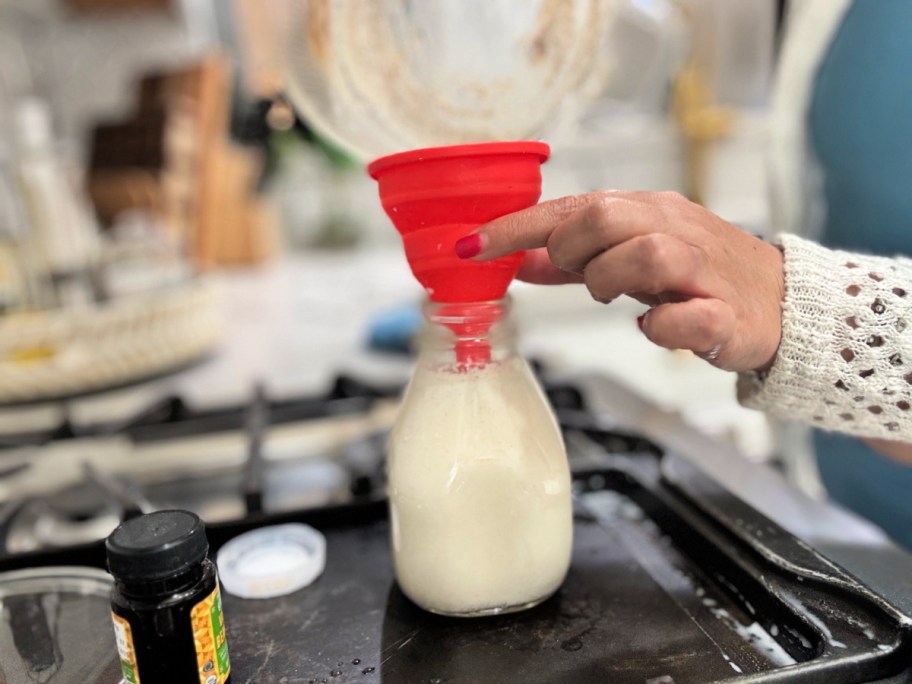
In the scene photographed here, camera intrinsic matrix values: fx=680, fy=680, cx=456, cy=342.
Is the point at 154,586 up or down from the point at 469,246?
down

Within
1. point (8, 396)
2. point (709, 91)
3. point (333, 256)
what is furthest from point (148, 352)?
point (709, 91)

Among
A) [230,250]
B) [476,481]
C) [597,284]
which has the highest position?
[597,284]

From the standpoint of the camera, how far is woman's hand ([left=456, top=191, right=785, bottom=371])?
29 cm

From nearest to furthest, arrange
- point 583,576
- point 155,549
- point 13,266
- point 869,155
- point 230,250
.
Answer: point 155,549 → point 583,576 → point 869,155 → point 13,266 → point 230,250

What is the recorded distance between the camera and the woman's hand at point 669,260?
0.29m

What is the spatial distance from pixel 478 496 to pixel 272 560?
6.1 inches

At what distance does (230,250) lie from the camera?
1800mm

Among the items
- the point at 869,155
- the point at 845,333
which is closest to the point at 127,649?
the point at 845,333

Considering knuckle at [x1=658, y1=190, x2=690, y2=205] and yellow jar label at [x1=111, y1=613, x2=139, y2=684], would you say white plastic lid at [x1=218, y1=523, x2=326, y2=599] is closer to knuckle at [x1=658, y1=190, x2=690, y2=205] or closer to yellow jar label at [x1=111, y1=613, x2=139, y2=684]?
yellow jar label at [x1=111, y1=613, x2=139, y2=684]

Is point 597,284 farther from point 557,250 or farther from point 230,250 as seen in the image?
point 230,250

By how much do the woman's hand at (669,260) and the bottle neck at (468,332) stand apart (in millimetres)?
51

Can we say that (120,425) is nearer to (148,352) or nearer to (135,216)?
(148,352)

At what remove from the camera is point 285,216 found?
6.75 ft

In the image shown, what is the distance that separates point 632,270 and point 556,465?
0.40 feet
